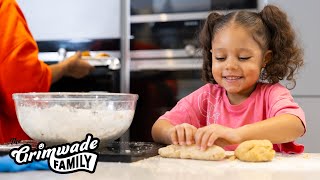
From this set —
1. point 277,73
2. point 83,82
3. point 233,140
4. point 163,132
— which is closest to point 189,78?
point 83,82

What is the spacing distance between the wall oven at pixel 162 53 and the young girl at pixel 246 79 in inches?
35.8

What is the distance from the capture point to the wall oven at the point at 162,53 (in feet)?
7.68

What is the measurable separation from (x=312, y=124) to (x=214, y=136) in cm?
138

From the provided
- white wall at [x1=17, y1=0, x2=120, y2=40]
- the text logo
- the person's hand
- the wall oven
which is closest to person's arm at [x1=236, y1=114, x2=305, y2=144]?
the text logo

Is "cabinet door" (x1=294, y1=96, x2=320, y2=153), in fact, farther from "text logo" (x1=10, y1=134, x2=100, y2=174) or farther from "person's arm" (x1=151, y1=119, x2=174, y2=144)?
"text logo" (x1=10, y1=134, x2=100, y2=174)

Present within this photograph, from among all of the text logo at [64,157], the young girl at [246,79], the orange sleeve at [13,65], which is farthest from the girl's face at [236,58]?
the orange sleeve at [13,65]

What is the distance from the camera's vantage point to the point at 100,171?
Result: 2.16ft

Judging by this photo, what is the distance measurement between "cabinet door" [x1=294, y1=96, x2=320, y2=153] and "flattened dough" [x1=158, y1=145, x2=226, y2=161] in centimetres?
139

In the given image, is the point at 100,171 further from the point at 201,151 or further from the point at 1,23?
the point at 1,23

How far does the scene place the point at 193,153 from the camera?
822 mm

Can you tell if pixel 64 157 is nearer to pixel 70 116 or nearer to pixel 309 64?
pixel 70 116

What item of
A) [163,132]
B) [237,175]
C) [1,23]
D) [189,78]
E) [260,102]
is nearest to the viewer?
[237,175]

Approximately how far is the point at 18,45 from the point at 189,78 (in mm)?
1080

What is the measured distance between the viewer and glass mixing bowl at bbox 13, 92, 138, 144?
83 cm
